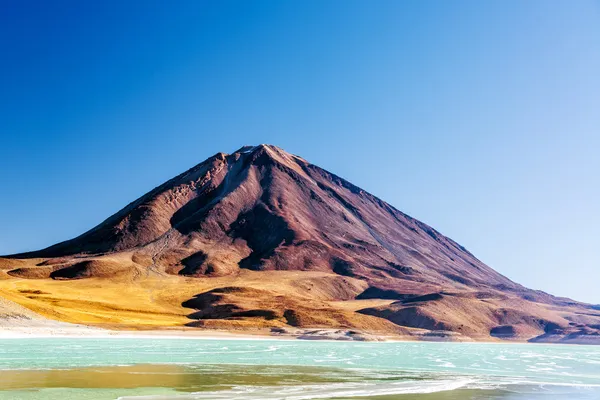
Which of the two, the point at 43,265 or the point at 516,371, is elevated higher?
the point at 43,265

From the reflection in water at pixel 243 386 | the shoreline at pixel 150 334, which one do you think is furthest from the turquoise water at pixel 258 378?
the shoreline at pixel 150 334

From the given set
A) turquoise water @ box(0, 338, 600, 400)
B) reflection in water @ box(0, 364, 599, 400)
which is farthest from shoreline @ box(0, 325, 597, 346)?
reflection in water @ box(0, 364, 599, 400)

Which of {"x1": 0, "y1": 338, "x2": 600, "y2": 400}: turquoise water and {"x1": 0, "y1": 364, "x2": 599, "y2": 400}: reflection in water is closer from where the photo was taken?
{"x1": 0, "y1": 364, "x2": 599, "y2": 400}: reflection in water

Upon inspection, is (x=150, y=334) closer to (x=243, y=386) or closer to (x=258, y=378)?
(x=258, y=378)

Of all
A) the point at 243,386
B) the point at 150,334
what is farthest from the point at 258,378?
the point at 150,334

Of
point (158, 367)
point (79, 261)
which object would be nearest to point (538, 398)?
point (158, 367)

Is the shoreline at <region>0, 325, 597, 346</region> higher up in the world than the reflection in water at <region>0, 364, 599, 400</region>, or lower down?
lower down

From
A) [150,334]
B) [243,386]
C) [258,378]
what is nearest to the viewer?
[243,386]

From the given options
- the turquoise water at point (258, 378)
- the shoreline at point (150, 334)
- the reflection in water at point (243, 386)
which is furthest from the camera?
the shoreline at point (150, 334)

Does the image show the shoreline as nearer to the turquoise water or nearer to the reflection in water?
the turquoise water

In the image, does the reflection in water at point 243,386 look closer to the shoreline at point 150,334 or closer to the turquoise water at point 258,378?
the turquoise water at point 258,378

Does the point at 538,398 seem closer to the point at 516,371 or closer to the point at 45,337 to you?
the point at 516,371
